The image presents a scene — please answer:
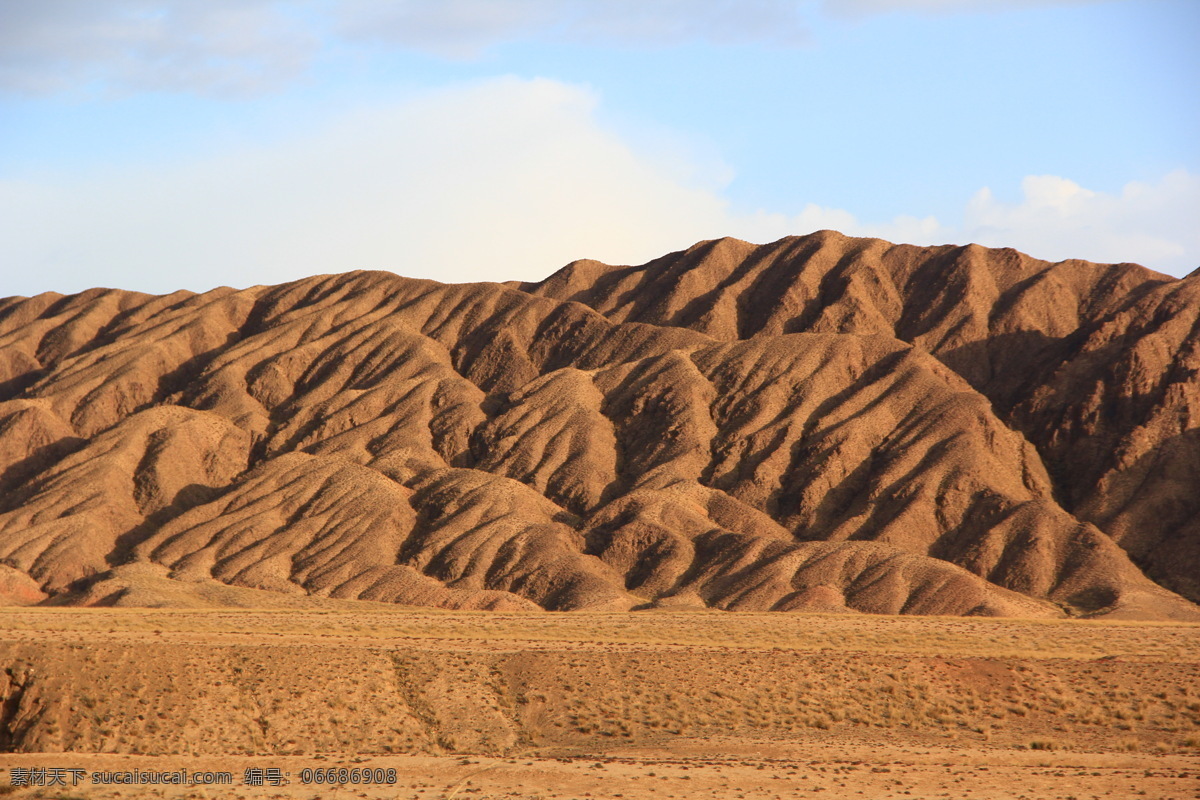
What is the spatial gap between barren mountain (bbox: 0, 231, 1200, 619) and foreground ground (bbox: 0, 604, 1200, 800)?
29.5m

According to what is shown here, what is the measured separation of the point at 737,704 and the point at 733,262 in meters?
98.2

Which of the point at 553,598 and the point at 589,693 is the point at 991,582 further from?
the point at 589,693

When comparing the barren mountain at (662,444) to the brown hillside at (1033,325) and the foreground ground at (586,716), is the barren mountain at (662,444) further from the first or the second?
the foreground ground at (586,716)

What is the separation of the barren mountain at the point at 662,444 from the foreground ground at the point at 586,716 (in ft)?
96.9

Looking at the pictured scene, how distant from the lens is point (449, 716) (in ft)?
137

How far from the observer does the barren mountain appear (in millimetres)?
84250

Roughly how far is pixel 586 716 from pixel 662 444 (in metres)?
61.0

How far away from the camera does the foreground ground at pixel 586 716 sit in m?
34.8

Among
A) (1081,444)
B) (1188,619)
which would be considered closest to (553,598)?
(1188,619)

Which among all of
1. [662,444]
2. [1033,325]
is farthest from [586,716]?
[1033,325]

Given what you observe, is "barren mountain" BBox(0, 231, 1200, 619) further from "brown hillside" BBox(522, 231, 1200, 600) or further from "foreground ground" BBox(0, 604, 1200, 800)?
"foreground ground" BBox(0, 604, 1200, 800)

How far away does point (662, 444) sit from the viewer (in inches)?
4040

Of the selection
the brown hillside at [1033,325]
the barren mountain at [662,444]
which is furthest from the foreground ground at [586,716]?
the brown hillside at [1033,325]

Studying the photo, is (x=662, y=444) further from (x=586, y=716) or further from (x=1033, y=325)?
(x=586, y=716)
